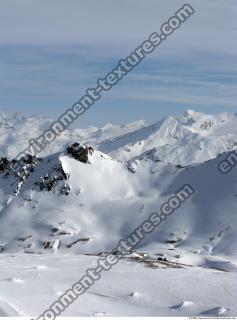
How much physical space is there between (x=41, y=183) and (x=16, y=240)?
21.8m

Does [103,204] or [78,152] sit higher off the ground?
[78,152]

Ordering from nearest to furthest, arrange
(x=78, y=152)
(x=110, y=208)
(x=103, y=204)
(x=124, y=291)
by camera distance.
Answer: (x=124, y=291) → (x=110, y=208) → (x=103, y=204) → (x=78, y=152)

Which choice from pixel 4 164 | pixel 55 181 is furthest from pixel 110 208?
pixel 4 164

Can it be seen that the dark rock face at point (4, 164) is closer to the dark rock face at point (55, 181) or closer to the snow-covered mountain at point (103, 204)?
the snow-covered mountain at point (103, 204)

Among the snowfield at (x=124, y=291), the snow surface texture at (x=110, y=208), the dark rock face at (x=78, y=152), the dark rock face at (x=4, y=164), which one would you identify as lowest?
the snowfield at (x=124, y=291)

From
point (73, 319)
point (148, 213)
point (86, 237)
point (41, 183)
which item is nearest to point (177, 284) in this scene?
point (73, 319)

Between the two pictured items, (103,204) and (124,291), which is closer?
(124,291)

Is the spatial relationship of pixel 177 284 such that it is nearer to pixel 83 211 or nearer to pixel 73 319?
pixel 73 319

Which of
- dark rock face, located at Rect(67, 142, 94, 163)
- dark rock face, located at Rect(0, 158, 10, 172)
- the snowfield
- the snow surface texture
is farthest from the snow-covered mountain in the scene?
the snowfield

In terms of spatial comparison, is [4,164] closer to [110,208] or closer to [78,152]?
[78,152]

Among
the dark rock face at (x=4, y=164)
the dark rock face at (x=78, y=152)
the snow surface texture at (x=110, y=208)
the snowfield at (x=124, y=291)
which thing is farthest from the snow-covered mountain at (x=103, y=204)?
the snowfield at (x=124, y=291)

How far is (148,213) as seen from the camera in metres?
137

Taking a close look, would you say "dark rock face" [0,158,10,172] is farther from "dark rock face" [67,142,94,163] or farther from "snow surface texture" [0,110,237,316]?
"dark rock face" [67,142,94,163]

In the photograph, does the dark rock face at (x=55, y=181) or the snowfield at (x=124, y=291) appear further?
the dark rock face at (x=55, y=181)
